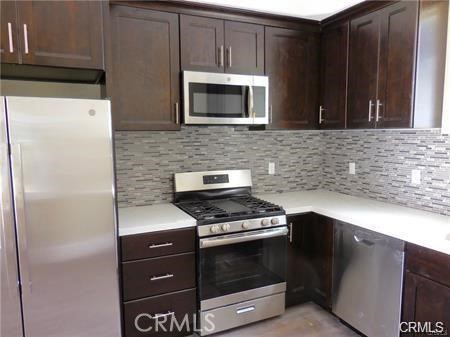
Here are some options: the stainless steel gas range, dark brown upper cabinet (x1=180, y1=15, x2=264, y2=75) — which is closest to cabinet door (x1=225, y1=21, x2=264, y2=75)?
dark brown upper cabinet (x1=180, y1=15, x2=264, y2=75)

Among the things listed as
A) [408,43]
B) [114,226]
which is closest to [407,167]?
[408,43]

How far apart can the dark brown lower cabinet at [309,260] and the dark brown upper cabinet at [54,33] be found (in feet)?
5.92

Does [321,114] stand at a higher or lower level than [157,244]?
higher

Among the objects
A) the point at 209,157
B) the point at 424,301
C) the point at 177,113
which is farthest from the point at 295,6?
the point at 424,301

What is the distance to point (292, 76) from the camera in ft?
8.95

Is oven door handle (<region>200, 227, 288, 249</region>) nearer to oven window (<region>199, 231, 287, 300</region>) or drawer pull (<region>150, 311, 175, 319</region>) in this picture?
oven window (<region>199, 231, 287, 300</region>)

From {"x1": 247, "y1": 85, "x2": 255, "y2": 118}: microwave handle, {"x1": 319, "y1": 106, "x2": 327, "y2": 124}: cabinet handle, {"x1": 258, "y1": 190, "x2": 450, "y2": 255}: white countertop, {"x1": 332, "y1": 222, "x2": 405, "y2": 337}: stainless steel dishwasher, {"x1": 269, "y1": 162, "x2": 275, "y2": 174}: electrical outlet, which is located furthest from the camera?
{"x1": 269, "y1": 162, "x2": 275, "y2": 174}: electrical outlet

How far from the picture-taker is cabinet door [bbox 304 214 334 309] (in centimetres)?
248

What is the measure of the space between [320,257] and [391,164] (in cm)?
93

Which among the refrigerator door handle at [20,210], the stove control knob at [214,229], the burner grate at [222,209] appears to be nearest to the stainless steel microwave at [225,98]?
the burner grate at [222,209]

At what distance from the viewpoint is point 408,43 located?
2.06m

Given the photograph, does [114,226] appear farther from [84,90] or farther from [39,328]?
[84,90]

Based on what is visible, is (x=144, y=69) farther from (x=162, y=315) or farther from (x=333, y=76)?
(x=162, y=315)

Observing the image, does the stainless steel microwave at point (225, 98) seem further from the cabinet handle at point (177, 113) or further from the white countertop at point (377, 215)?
the white countertop at point (377, 215)
